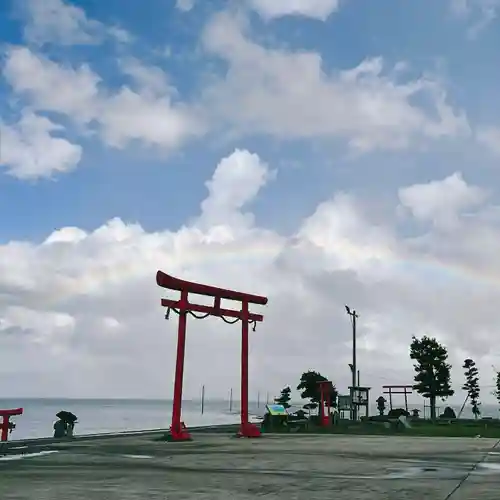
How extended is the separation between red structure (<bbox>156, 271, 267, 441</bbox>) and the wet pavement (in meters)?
5.43

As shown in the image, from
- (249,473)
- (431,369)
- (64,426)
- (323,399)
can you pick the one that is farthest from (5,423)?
(431,369)

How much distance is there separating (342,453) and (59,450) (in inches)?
303

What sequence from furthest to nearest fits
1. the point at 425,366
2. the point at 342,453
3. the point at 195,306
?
the point at 425,366 < the point at 195,306 < the point at 342,453

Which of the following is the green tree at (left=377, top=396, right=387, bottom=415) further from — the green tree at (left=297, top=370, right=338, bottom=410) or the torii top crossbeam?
the torii top crossbeam

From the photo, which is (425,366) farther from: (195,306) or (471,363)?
(195,306)

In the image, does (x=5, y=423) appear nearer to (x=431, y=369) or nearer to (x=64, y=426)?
(x=64, y=426)

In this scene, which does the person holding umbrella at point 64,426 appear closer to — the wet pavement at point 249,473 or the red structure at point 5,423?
the red structure at point 5,423

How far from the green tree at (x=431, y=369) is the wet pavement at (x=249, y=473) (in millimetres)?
31639

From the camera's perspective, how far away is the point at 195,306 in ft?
81.3

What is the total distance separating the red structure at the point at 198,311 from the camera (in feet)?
78.1

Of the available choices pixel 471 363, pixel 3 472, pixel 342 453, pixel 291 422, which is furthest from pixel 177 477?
pixel 471 363

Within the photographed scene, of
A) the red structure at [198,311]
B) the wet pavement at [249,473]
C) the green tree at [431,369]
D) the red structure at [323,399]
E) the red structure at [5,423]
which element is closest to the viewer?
the wet pavement at [249,473]

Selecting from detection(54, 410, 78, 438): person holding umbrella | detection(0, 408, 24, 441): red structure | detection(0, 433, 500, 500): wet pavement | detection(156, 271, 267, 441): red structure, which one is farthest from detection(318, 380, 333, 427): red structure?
detection(0, 408, 24, 441): red structure

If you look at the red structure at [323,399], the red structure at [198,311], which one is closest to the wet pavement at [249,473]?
the red structure at [198,311]
